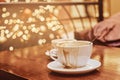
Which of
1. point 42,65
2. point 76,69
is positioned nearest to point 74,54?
point 76,69

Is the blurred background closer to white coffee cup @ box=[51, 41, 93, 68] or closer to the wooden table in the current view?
the wooden table

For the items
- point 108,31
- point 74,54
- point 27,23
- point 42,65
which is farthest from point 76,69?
point 27,23

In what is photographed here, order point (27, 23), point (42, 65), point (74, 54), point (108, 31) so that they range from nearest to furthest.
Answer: point (74, 54) < point (42, 65) < point (108, 31) < point (27, 23)

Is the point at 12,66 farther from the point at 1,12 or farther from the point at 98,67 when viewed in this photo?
the point at 1,12

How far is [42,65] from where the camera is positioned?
884 millimetres

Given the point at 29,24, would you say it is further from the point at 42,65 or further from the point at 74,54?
the point at 74,54

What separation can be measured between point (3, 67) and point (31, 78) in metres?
0.19

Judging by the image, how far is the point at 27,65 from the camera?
0.89 m

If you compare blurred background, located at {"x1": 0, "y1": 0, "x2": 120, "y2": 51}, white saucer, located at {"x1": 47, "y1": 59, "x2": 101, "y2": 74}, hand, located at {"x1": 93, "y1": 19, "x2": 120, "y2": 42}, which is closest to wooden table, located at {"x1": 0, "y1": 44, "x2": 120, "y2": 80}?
white saucer, located at {"x1": 47, "y1": 59, "x2": 101, "y2": 74}

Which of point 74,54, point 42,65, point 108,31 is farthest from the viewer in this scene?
point 108,31

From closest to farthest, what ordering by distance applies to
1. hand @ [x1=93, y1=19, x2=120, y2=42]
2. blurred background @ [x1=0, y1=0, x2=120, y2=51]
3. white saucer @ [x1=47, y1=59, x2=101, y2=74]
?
white saucer @ [x1=47, y1=59, x2=101, y2=74] < hand @ [x1=93, y1=19, x2=120, y2=42] < blurred background @ [x1=0, y1=0, x2=120, y2=51]

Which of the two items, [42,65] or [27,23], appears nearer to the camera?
[42,65]

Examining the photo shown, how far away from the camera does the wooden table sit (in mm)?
734

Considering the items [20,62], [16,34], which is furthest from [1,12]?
[20,62]
